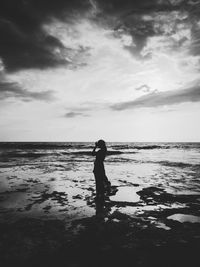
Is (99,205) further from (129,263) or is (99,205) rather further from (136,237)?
(129,263)

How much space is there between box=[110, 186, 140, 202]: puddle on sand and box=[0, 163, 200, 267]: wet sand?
0.04m

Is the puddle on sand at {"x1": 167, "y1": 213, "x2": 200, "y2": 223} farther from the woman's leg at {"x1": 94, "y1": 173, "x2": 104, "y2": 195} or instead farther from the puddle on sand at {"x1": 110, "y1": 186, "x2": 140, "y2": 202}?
the woman's leg at {"x1": 94, "y1": 173, "x2": 104, "y2": 195}

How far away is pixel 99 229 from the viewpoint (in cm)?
496

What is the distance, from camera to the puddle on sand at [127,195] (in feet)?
25.8

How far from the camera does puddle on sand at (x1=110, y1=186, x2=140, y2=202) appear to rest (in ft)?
25.8

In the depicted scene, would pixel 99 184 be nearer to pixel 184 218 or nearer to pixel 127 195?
pixel 127 195

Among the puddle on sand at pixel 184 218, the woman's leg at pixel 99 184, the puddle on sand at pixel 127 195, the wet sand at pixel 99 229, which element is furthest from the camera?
the puddle on sand at pixel 127 195

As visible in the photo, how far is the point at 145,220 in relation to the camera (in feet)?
18.4

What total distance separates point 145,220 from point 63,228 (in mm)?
2018

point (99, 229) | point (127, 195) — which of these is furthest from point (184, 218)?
point (127, 195)

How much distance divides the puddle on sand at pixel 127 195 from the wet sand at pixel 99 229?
4 centimetres

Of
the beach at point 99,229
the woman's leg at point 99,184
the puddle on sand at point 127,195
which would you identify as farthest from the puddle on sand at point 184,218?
the woman's leg at point 99,184

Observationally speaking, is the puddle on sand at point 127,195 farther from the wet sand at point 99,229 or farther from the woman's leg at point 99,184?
the woman's leg at point 99,184

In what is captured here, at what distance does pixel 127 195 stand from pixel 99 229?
3.69m
